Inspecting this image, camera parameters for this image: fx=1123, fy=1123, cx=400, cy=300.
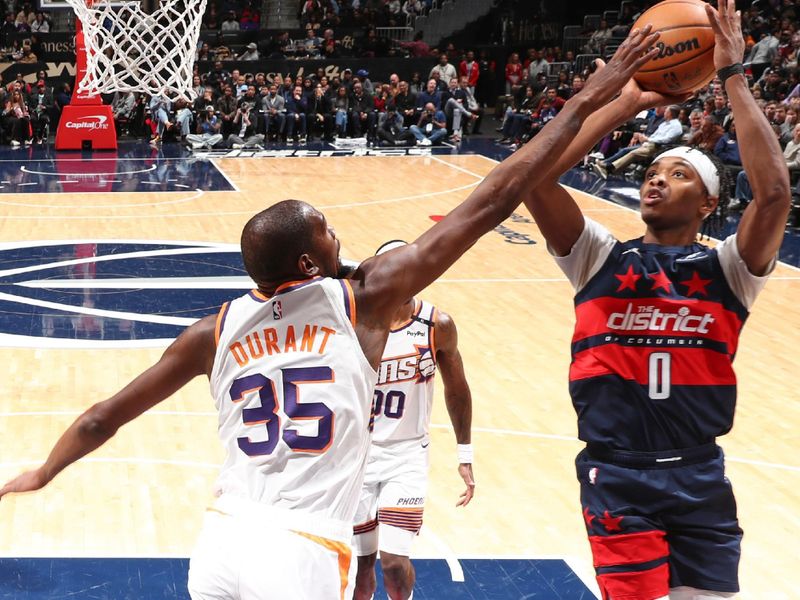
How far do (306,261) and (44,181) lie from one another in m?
16.0

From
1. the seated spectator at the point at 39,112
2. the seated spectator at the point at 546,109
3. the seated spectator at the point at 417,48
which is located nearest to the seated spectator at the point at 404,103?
the seated spectator at the point at 546,109

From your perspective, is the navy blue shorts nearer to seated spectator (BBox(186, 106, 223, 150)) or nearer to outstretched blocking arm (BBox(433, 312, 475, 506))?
outstretched blocking arm (BBox(433, 312, 475, 506))

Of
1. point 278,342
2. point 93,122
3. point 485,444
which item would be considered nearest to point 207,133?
point 93,122

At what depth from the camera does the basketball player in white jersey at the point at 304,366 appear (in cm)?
259

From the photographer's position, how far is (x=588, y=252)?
327 centimetres

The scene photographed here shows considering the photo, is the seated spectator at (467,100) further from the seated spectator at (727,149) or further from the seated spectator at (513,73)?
the seated spectator at (727,149)

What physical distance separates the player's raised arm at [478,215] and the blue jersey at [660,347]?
0.64 m

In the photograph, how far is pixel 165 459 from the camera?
21.5 feet

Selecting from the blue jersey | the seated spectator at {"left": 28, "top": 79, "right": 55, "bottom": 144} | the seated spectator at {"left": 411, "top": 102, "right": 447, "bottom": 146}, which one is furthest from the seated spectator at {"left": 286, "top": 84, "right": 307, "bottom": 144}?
the blue jersey

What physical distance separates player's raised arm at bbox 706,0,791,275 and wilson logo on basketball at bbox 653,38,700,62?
0.25 m

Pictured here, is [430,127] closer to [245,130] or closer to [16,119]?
[245,130]

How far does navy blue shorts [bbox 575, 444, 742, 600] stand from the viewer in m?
3.07

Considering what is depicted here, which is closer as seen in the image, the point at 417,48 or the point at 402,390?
the point at 402,390

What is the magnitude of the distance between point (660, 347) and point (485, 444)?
3.85 metres
